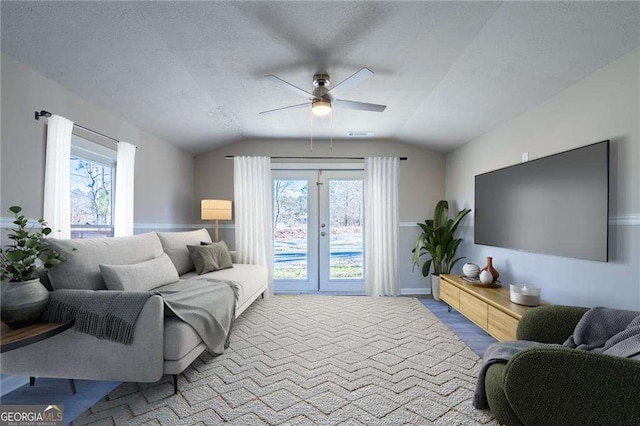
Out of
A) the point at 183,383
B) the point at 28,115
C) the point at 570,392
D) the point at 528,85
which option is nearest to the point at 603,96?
the point at 528,85

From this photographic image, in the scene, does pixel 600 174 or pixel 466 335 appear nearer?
pixel 600 174

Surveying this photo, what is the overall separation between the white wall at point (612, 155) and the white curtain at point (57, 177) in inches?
151

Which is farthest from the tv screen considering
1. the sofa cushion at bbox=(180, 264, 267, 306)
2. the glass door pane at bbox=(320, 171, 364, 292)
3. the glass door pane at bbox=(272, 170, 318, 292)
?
the sofa cushion at bbox=(180, 264, 267, 306)

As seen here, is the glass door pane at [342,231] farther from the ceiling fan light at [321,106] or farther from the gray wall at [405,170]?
the ceiling fan light at [321,106]

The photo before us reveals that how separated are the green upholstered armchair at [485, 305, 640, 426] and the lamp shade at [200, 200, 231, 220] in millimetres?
3714

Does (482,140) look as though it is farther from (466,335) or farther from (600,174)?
(466,335)

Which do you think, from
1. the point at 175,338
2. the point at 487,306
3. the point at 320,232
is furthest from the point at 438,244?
the point at 175,338

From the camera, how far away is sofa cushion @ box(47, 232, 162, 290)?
78.8 inches

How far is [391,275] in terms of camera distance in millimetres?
4531

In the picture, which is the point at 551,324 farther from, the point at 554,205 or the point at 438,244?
the point at 438,244

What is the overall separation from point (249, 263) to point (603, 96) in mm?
4094

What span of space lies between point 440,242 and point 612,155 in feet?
7.41

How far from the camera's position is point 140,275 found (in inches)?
93.7

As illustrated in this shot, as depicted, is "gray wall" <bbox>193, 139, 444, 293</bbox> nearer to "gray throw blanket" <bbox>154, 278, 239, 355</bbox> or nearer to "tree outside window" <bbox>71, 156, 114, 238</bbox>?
"tree outside window" <bbox>71, 156, 114, 238</bbox>
